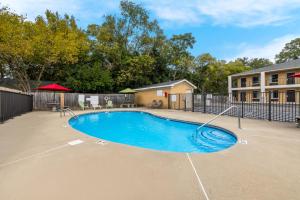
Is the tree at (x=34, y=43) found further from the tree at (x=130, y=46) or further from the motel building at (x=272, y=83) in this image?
the motel building at (x=272, y=83)

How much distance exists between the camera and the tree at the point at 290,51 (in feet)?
120

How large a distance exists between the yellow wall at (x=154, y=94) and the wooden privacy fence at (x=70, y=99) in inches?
38.2

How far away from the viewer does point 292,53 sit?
36.9 metres

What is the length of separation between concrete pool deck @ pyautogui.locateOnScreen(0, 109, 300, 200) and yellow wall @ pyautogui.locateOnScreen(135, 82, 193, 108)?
12.9 metres

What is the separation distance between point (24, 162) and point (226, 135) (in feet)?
19.3

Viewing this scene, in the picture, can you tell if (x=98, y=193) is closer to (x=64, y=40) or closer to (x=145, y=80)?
(x=64, y=40)

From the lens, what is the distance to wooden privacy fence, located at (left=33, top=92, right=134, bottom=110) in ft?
52.7

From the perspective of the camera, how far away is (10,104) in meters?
9.48

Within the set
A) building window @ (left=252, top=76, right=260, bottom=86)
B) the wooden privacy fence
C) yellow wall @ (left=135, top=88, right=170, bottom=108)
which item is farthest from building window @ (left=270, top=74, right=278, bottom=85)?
the wooden privacy fence

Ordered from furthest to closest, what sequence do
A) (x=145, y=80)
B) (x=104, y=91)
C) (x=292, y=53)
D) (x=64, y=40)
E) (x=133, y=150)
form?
(x=292, y=53) < (x=145, y=80) < (x=104, y=91) < (x=64, y=40) < (x=133, y=150)

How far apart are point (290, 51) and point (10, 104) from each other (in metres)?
46.3

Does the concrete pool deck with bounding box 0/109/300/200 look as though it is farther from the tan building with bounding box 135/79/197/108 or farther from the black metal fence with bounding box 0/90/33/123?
the tan building with bounding box 135/79/197/108

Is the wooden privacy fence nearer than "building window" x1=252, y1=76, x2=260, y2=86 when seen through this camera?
Yes

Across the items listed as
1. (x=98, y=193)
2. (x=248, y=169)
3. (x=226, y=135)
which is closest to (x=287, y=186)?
(x=248, y=169)
